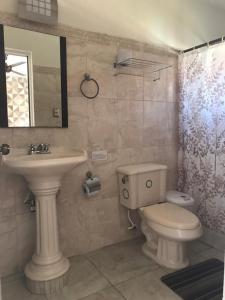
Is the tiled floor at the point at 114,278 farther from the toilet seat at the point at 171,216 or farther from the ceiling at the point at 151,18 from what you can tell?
the ceiling at the point at 151,18

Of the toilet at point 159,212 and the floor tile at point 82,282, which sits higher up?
the toilet at point 159,212

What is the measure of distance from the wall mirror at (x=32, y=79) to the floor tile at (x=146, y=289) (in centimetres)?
130

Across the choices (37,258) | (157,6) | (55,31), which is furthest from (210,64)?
(37,258)

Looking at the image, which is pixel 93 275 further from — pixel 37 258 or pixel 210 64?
pixel 210 64

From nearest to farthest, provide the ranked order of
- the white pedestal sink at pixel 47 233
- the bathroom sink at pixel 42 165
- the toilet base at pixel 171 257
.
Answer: the bathroom sink at pixel 42 165 → the white pedestal sink at pixel 47 233 → the toilet base at pixel 171 257

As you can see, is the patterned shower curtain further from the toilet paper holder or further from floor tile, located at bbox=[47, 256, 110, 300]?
floor tile, located at bbox=[47, 256, 110, 300]

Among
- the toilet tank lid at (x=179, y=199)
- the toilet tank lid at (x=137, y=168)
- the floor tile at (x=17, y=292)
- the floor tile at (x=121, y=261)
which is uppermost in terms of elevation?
the toilet tank lid at (x=137, y=168)

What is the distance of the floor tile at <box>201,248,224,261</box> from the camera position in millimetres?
2176

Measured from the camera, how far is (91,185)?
209 centimetres

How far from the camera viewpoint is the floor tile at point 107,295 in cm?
167

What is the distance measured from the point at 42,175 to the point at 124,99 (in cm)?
111

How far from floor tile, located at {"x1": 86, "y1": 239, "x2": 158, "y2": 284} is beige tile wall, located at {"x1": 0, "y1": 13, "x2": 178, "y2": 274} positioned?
9 centimetres

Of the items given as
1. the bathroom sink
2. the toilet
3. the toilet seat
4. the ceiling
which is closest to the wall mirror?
the ceiling

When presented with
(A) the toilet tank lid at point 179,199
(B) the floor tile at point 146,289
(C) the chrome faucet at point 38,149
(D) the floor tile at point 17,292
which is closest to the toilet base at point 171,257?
(B) the floor tile at point 146,289
